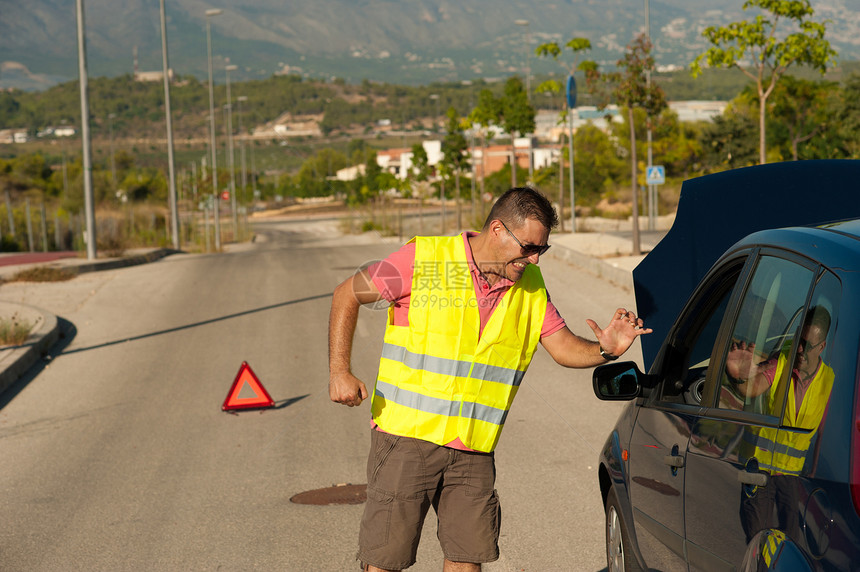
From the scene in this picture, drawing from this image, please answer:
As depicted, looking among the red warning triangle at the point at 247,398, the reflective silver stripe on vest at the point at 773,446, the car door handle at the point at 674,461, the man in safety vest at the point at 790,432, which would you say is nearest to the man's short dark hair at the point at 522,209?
the car door handle at the point at 674,461

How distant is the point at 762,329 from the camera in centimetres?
311

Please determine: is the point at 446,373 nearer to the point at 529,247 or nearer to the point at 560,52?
the point at 529,247

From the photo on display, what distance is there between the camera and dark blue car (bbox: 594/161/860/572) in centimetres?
234

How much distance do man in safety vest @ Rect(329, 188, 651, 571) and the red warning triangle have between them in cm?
609

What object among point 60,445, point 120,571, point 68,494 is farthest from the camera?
point 60,445

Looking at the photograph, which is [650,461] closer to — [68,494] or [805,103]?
[68,494]

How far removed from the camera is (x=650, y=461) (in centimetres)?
373

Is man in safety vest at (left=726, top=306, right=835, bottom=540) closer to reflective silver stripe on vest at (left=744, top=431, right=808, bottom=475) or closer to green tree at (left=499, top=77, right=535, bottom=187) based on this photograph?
reflective silver stripe on vest at (left=744, top=431, right=808, bottom=475)

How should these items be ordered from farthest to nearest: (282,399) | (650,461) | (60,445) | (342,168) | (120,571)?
(342,168), (282,399), (60,445), (120,571), (650,461)

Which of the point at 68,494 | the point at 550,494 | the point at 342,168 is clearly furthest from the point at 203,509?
the point at 342,168

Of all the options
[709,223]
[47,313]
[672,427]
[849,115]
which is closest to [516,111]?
[849,115]

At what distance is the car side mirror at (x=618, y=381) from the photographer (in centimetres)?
389

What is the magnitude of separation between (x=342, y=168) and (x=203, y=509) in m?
153

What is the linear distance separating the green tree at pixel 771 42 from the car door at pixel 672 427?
20027 millimetres
